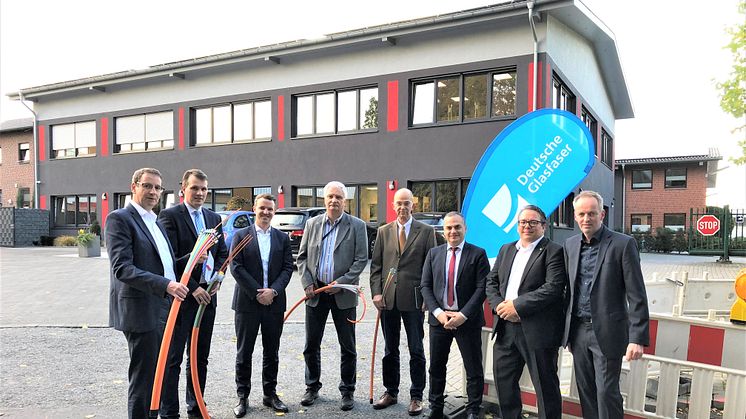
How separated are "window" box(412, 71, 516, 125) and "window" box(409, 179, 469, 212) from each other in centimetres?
197

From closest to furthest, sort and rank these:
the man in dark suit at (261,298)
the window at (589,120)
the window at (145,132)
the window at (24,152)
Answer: the man in dark suit at (261,298), the window at (589,120), the window at (145,132), the window at (24,152)

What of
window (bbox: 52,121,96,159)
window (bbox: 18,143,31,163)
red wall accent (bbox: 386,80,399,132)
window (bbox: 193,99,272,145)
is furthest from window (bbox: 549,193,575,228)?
window (bbox: 18,143,31,163)

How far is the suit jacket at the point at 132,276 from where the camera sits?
3.29m

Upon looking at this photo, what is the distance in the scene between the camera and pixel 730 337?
4.05 metres

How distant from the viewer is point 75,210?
2538 cm

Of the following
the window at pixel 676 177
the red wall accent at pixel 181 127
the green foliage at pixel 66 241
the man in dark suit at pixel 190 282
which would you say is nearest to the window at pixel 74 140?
the green foliage at pixel 66 241

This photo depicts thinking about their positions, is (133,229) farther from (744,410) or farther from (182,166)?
(182,166)

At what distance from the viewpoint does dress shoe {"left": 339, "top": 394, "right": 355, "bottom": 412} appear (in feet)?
14.4

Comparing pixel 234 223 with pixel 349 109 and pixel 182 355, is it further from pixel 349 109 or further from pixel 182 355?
pixel 349 109

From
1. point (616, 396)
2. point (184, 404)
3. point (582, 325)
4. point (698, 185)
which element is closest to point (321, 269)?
point (184, 404)

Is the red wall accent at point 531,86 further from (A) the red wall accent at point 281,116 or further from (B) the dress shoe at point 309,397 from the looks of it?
(B) the dress shoe at point 309,397

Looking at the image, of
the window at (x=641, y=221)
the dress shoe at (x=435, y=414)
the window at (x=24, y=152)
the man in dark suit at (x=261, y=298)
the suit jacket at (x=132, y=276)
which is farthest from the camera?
the window at (x=641, y=221)

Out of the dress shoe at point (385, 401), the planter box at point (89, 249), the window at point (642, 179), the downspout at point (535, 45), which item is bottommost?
the planter box at point (89, 249)

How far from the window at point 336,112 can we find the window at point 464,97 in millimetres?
1705
